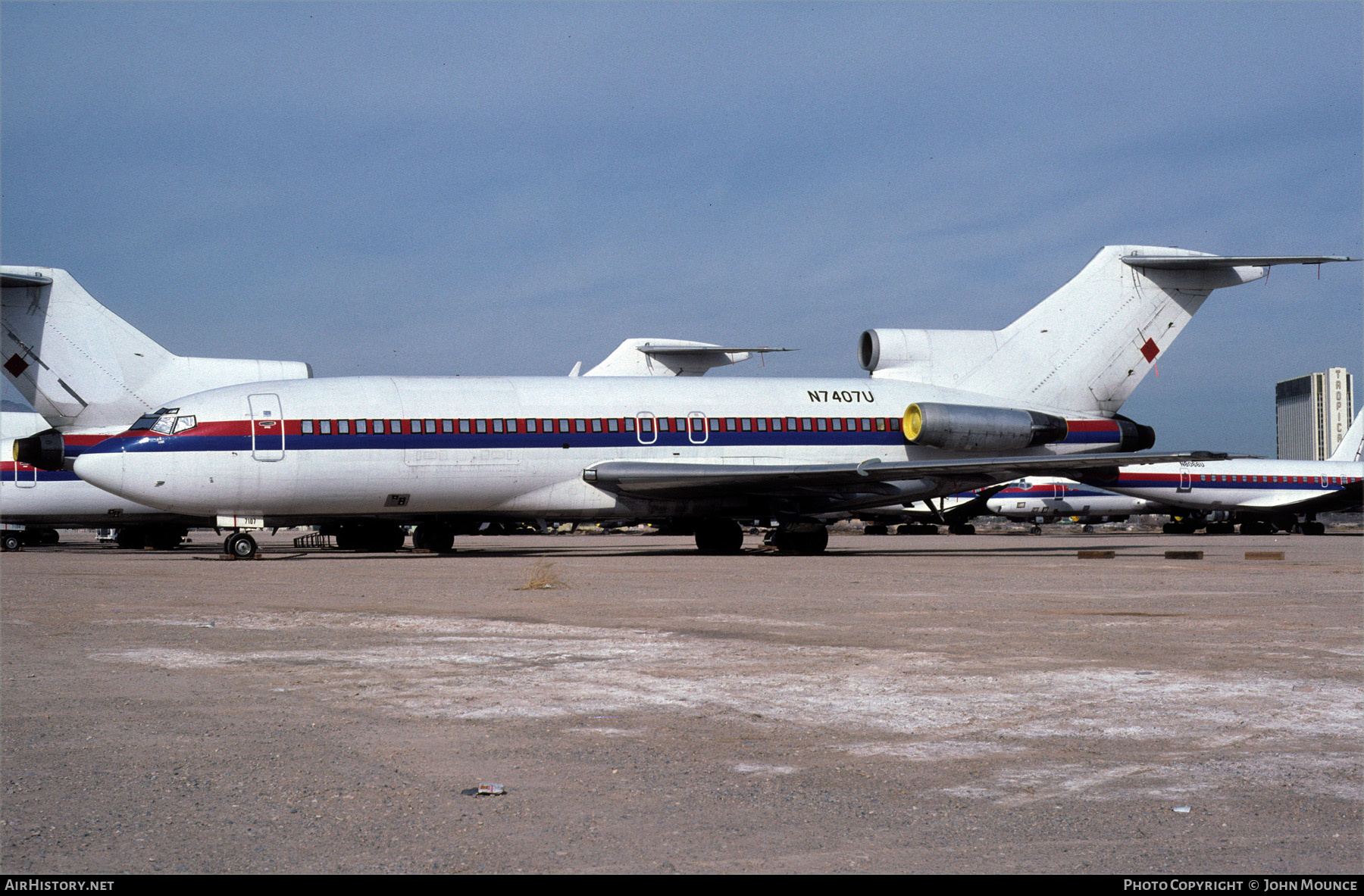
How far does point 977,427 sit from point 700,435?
6.83 metres

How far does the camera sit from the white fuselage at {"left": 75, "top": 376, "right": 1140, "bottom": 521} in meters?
24.2

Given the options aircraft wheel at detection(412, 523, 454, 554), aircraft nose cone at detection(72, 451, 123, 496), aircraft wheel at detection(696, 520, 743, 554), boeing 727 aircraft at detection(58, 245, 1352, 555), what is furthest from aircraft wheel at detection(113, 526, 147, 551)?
aircraft wheel at detection(696, 520, 743, 554)

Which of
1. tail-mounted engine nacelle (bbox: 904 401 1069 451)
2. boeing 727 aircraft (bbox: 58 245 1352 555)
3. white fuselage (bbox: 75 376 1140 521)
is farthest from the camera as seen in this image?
tail-mounted engine nacelle (bbox: 904 401 1069 451)

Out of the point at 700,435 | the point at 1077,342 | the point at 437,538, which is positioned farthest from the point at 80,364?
the point at 1077,342

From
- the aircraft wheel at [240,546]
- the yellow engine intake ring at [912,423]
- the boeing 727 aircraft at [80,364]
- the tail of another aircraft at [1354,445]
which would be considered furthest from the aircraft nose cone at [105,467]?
the tail of another aircraft at [1354,445]

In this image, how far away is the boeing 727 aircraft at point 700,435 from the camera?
80.3ft

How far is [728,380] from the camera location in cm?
2903

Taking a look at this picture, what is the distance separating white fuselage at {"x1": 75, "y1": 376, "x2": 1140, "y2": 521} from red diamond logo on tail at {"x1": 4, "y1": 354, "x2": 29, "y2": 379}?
7.90m

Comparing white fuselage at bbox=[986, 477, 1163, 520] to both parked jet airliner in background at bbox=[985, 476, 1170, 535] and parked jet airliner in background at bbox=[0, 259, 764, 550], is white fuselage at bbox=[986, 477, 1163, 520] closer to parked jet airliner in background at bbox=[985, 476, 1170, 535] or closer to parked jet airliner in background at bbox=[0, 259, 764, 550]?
parked jet airliner in background at bbox=[985, 476, 1170, 535]

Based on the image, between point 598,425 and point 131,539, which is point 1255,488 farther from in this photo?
point 131,539

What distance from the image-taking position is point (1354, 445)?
6631cm

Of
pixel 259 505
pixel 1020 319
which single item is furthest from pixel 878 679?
pixel 1020 319

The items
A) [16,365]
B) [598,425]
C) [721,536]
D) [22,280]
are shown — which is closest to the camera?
[598,425]

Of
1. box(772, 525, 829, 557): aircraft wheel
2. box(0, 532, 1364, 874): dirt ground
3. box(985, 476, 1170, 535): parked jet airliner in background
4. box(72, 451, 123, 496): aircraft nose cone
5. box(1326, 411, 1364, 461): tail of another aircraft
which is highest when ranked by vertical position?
box(1326, 411, 1364, 461): tail of another aircraft
